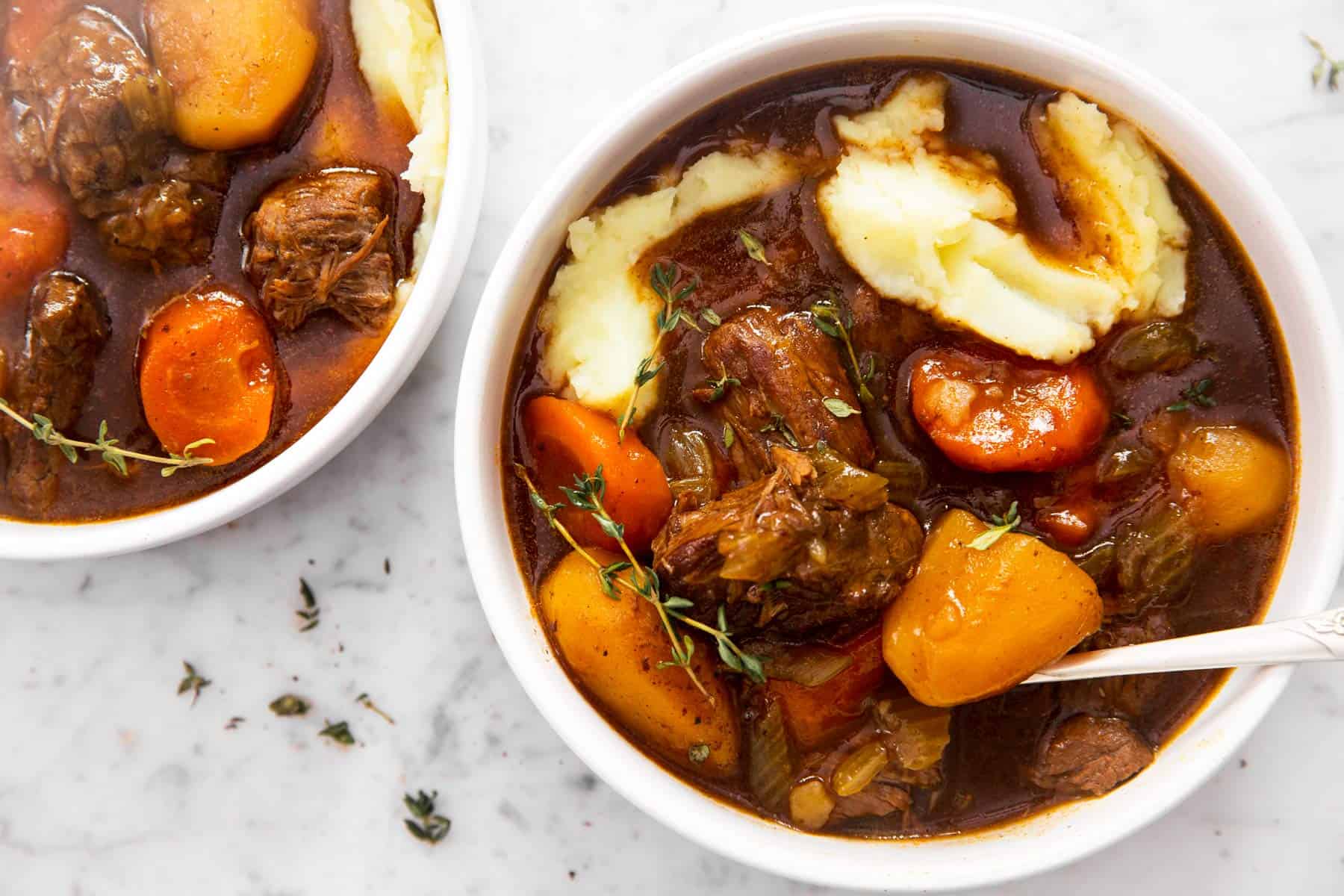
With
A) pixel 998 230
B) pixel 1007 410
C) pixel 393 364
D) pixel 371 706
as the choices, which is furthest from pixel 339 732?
pixel 998 230

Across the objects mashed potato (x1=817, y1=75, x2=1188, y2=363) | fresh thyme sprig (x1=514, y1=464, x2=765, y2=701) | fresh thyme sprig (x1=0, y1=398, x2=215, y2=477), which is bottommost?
fresh thyme sprig (x1=0, y1=398, x2=215, y2=477)

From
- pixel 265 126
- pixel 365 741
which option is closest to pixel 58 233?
pixel 265 126

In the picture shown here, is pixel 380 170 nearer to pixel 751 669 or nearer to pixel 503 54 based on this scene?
pixel 503 54

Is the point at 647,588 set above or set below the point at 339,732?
above

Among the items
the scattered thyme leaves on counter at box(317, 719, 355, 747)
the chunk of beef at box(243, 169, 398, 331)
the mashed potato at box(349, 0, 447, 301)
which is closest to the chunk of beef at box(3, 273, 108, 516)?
the chunk of beef at box(243, 169, 398, 331)

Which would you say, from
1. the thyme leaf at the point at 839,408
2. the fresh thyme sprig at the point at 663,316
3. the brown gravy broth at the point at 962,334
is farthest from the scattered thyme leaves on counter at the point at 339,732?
the thyme leaf at the point at 839,408

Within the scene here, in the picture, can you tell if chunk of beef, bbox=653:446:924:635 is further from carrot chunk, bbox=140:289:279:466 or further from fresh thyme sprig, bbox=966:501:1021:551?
carrot chunk, bbox=140:289:279:466

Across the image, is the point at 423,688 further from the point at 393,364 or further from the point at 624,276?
the point at 624,276
